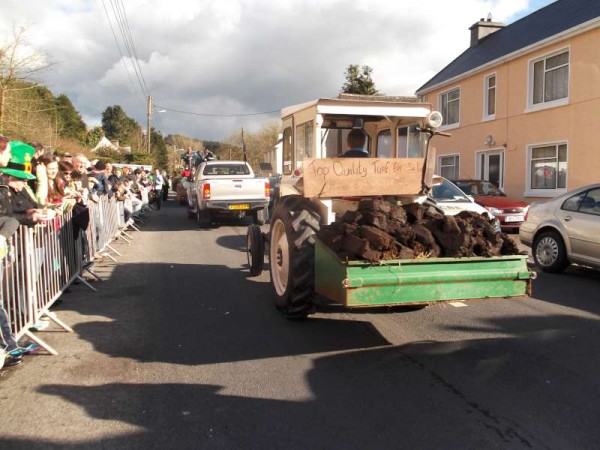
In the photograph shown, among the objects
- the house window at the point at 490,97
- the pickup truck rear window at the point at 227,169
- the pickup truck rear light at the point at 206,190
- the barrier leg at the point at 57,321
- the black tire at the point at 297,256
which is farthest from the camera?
the house window at the point at 490,97

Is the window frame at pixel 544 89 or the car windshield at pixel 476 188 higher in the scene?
the window frame at pixel 544 89

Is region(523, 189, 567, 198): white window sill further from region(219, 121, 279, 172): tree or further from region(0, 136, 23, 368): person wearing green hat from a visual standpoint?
region(219, 121, 279, 172): tree

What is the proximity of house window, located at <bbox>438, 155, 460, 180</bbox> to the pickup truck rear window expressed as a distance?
10318mm

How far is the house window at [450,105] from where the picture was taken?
23609mm

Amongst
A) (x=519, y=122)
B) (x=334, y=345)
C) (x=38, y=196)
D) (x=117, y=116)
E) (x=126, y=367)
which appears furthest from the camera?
(x=117, y=116)

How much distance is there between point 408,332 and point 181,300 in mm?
3093

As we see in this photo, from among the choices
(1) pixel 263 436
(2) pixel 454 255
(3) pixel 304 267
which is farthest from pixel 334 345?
(1) pixel 263 436

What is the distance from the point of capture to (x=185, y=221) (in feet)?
60.0

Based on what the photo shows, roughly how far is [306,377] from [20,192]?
3634 millimetres

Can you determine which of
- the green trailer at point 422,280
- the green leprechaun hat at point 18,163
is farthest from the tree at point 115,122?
the green trailer at point 422,280

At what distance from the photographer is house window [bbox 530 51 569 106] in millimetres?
17219

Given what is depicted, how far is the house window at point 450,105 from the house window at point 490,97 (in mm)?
2224

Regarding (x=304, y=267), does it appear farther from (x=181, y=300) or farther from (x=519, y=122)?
(x=519, y=122)

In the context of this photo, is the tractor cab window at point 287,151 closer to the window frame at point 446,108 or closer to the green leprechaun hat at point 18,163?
the green leprechaun hat at point 18,163
